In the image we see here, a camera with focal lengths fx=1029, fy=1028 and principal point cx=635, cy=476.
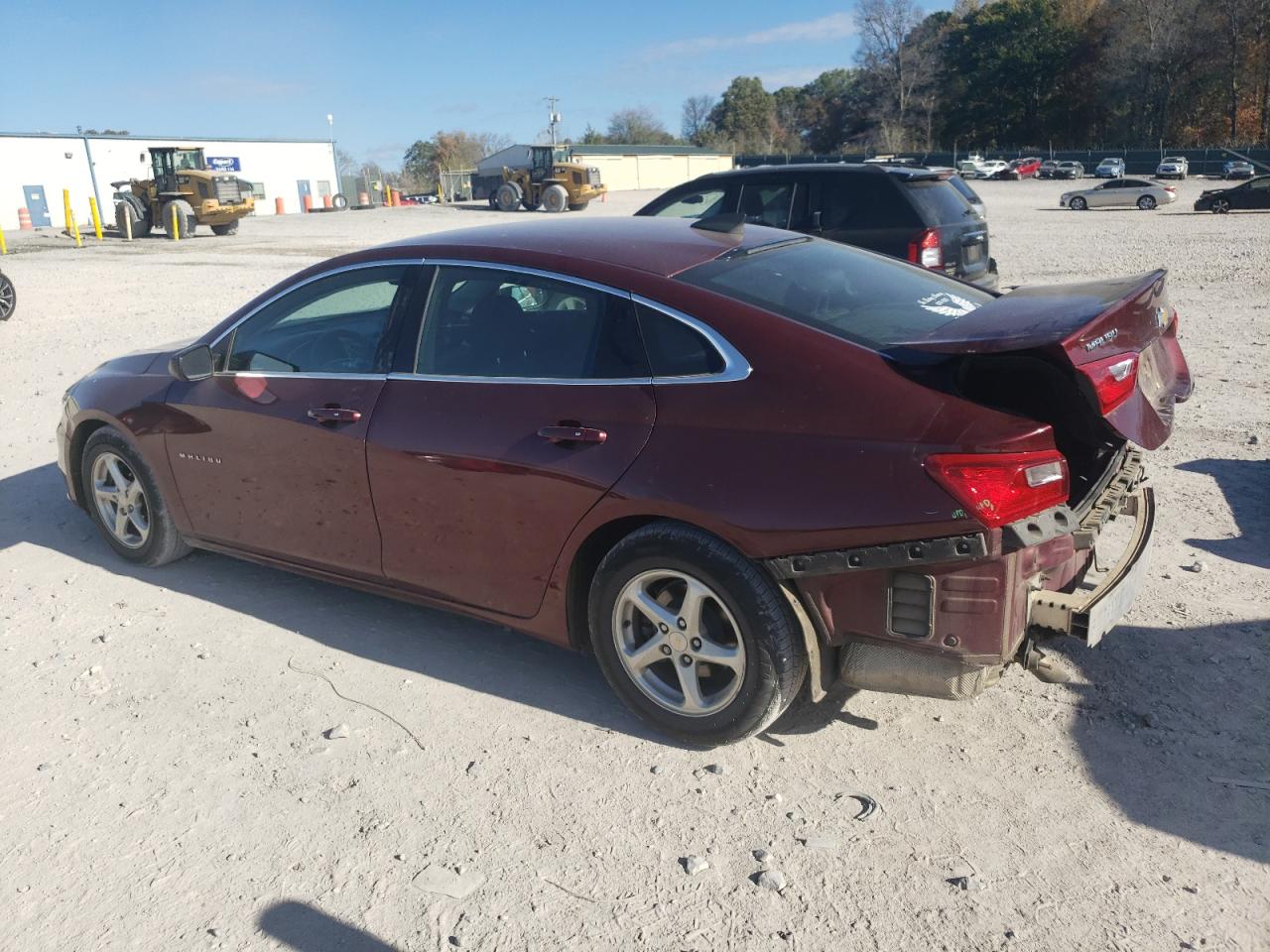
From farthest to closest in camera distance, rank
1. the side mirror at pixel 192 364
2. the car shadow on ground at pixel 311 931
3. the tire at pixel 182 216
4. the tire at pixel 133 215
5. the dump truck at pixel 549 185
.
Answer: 1. the dump truck at pixel 549 185
2. the tire at pixel 133 215
3. the tire at pixel 182 216
4. the side mirror at pixel 192 364
5. the car shadow on ground at pixel 311 931

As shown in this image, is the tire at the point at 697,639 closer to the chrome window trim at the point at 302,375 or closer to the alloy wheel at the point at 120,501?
the chrome window trim at the point at 302,375

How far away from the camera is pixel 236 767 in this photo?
11.2 ft

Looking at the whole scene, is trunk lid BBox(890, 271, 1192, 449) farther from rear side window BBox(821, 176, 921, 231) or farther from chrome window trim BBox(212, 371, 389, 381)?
rear side window BBox(821, 176, 921, 231)

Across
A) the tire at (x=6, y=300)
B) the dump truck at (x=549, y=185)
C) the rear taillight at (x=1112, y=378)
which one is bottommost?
the tire at (x=6, y=300)

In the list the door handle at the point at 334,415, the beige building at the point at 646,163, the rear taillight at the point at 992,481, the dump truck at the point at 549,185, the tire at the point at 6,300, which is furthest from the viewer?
the beige building at the point at 646,163

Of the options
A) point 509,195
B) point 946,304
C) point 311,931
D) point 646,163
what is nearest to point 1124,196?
point 509,195

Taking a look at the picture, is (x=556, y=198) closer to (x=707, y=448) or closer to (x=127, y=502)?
(x=127, y=502)

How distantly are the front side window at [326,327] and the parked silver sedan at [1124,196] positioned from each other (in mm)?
38061

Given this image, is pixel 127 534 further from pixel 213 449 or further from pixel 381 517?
Result: pixel 381 517

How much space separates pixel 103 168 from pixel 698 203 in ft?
179

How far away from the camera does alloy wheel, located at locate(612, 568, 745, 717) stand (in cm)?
327

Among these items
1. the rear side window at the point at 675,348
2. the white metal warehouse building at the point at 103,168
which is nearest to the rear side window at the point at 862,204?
the rear side window at the point at 675,348

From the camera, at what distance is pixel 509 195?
45344 millimetres

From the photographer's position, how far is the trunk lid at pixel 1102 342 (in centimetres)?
282
